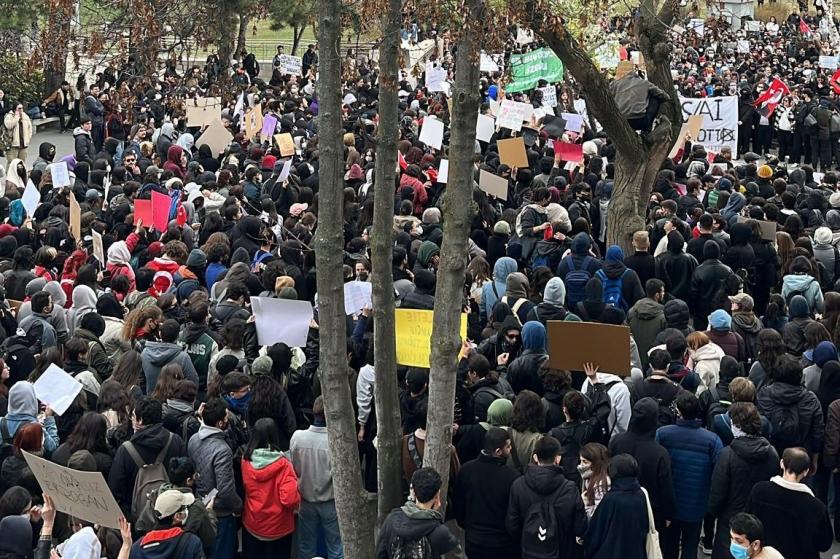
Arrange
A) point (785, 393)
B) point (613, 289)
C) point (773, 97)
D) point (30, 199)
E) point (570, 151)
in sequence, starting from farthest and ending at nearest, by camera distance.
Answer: point (773, 97)
point (570, 151)
point (30, 199)
point (613, 289)
point (785, 393)

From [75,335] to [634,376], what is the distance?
15.5 ft

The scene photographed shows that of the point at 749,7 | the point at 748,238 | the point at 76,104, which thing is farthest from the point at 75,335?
the point at 749,7

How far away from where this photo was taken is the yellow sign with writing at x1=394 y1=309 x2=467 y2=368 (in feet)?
31.2

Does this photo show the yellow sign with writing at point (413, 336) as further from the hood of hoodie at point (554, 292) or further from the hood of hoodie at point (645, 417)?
the hood of hoodie at point (554, 292)

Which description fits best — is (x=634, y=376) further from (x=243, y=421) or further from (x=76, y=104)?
(x=76, y=104)

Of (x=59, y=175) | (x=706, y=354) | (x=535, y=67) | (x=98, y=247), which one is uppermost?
(x=535, y=67)

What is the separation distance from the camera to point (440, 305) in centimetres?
791

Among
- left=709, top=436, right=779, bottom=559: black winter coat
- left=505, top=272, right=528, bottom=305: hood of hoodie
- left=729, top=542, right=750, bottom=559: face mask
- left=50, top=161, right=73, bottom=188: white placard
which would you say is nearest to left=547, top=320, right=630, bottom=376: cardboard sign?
left=709, top=436, right=779, bottom=559: black winter coat

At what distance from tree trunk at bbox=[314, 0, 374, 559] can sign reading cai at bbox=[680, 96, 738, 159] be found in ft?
43.5

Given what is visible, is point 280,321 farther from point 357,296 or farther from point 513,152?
point 513,152

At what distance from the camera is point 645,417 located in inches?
330

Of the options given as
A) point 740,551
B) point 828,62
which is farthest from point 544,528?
point 828,62

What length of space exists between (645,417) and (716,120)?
13.0 metres

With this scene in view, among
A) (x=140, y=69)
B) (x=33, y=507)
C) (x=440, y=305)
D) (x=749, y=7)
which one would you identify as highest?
(x=749, y=7)
